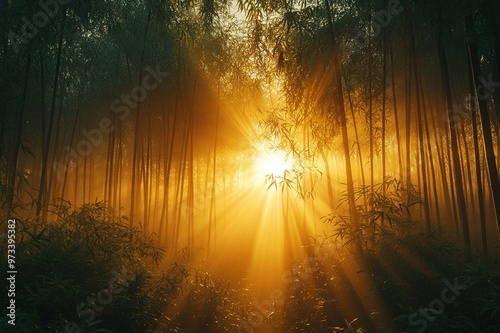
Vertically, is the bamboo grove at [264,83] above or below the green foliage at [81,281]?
above

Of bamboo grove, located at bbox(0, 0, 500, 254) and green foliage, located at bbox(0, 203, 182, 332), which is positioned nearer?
green foliage, located at bbox(0, 203, 182, 332)

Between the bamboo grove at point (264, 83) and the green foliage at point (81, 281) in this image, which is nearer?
the green foliage at point (81, 281)

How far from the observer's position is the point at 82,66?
910cm

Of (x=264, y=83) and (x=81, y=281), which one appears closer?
(x=81, y=281)

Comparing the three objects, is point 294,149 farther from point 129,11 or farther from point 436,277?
point 129,11

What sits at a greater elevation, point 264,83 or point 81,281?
point 264,83

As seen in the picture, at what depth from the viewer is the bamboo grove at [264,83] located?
4.55m

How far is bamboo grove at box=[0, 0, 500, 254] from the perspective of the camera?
4547 mm

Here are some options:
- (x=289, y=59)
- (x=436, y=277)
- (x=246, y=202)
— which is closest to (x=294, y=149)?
(x=289, y=59)

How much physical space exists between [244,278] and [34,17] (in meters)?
6.30

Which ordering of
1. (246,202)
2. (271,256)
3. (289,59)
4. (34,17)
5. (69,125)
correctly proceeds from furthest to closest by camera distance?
(246,202) < (69,125) < (271,256) < (289,59) < (34,17)

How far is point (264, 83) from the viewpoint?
22.5ft

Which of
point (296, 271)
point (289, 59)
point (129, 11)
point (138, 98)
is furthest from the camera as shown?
point (138, 98)

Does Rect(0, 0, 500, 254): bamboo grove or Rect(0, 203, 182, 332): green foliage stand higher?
Rect(0, 0, 500, 254): bamboo grove
